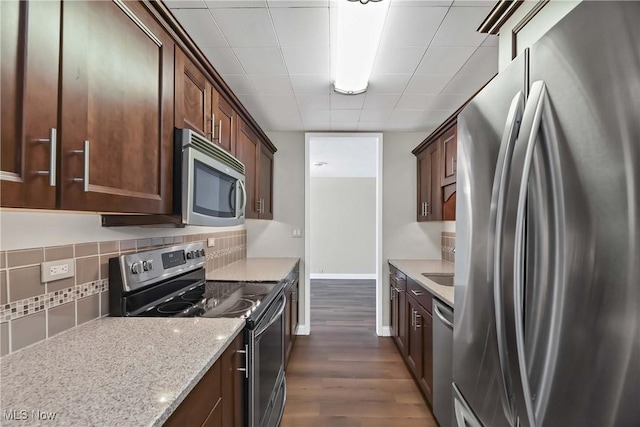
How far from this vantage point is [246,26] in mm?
1727

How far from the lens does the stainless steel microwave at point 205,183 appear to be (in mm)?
1379

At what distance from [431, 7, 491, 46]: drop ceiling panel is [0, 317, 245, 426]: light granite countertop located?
1863mm

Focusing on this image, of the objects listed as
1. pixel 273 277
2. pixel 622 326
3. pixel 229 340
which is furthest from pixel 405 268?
pixel 622 326

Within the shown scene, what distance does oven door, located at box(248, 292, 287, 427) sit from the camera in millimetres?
1418

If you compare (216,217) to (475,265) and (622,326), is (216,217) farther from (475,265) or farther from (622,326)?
(622,326)

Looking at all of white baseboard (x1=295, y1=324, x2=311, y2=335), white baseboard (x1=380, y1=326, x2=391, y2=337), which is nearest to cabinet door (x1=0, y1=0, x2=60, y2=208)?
white baseboard (x1=295, y1=324, x2=311, y2=335)

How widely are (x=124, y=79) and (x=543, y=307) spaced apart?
1.41 meters

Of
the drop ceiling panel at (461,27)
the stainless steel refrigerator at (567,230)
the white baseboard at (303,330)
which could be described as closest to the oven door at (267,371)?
the stainless steel refrigerator at (567,230)

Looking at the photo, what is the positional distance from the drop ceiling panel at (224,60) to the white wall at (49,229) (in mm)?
1233

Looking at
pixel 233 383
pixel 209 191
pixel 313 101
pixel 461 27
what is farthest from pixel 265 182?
pixel 233 383

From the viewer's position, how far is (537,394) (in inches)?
29.0

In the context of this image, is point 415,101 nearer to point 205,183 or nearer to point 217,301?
point 205,183

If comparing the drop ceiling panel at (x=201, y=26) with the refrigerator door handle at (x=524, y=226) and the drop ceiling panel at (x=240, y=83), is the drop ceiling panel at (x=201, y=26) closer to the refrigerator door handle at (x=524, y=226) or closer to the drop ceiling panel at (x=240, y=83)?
the drop ceiling panel at (x=240, y=83)

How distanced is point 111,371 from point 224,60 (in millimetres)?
1925
